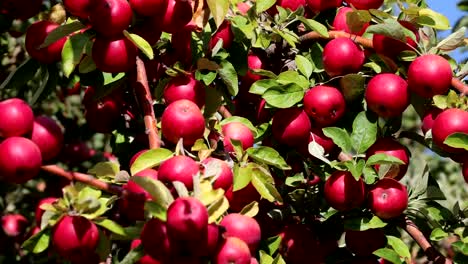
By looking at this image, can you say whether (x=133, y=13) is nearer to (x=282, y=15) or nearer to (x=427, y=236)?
(x=282, y=15)

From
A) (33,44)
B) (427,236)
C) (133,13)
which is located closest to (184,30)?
(133,13)

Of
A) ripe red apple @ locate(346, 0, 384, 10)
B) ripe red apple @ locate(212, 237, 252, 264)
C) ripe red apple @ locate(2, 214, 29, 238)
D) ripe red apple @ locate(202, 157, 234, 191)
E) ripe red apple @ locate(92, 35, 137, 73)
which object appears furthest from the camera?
ripe red apple @ locate(2, 214, 29, 238)

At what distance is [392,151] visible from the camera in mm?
1785

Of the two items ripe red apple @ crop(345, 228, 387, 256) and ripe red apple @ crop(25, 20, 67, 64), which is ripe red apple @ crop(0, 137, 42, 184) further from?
ripe red apple @ crop(345, 228, 387, 256)

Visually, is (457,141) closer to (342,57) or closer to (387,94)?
(387,94)

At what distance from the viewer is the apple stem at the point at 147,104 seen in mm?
1578

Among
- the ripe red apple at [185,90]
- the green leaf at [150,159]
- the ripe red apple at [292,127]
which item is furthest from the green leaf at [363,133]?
the green leaf at [150,159]

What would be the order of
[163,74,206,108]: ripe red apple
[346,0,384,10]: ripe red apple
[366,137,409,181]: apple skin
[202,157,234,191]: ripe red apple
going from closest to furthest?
[202,157,234,191]: ripe red apple, [163,74,206,108]: ripe red apple, [366,137,409,181]: apple skin, [346,0,384,10]: ripe red apple

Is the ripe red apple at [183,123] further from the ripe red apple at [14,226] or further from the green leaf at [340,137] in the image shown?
the ripe red apple at [14,226]

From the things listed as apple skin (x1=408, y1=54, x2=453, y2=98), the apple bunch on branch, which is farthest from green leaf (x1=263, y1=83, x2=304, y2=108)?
apple skin (x1=408, y1=54, x2=453, y2=98)

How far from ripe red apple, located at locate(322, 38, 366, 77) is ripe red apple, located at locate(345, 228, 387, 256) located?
38 centimetres

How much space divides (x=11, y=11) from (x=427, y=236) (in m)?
1.14

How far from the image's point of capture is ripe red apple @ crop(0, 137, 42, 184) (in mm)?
1369

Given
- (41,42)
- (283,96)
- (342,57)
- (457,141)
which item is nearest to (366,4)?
(342,57)
